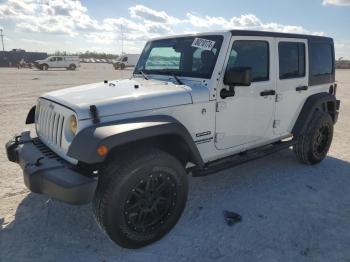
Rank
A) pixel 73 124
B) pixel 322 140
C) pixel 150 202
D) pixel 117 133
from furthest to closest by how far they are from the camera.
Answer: pixel 322 140 < pixel 150 202 < pixel 73 124 < pixel 117 133

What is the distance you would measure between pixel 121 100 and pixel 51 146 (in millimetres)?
952

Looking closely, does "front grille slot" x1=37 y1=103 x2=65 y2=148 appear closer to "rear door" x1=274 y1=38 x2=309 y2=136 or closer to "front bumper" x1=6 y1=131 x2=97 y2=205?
"front bumper" x1=6 y1=131 x2=97 y2=205

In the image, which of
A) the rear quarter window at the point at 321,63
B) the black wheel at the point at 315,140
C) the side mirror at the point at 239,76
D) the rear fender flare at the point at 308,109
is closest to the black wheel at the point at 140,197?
the side mirror at the point at 239,76

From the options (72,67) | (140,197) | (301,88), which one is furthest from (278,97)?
(72,67)

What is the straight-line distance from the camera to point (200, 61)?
3.80m

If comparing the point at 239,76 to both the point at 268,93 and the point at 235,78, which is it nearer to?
the point at 235,78

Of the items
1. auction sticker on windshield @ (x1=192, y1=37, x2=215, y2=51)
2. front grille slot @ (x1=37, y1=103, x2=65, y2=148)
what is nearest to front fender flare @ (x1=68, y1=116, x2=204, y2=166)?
front grille slot @ (x1=37, y1=103, x2=65, y2=148)

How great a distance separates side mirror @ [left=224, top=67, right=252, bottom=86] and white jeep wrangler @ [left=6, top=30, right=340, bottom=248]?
0.01m

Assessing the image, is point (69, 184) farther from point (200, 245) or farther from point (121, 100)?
point (200, 245)

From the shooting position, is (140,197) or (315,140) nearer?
(140,197)

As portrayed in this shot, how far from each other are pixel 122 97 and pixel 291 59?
275 centimetres

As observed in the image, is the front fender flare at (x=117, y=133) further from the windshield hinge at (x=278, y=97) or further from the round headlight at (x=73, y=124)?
the windshield hinge at (x=278, y=97)

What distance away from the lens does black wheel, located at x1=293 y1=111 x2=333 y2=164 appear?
16.7 ft

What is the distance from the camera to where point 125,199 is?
Result: 288 cm
